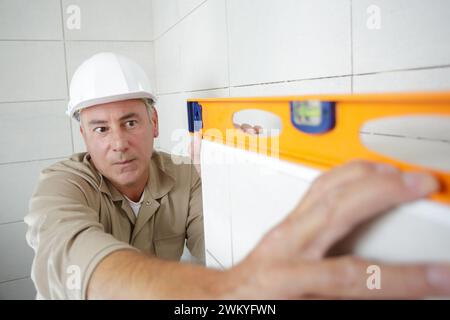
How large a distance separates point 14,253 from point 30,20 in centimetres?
145

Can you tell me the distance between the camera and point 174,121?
218cm

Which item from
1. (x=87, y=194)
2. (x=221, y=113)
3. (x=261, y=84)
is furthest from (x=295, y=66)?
(x=87, y=194)

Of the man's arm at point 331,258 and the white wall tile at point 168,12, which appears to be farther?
the white wall tile at point 168,12

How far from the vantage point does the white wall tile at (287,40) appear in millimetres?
822

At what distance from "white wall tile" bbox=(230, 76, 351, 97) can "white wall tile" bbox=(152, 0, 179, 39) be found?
1007 mm

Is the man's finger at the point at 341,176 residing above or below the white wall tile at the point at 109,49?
below

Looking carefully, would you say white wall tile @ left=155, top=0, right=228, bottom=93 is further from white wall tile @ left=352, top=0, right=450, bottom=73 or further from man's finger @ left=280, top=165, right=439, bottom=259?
man's finger @ left=280, top=165, right=439, bottom=259

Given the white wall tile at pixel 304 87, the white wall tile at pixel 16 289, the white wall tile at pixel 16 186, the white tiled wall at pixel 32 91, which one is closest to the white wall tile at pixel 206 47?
the white wall tile at pixel 304 87

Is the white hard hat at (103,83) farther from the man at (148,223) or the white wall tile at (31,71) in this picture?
the white wall tile at (31,71)

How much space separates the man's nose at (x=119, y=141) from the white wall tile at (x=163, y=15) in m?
0.93

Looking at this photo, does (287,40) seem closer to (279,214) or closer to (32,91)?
(279,214)

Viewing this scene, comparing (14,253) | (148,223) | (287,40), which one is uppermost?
(287,40)

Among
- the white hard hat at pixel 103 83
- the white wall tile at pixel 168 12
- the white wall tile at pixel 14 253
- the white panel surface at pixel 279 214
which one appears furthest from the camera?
the white wall tile at pixel 14 253

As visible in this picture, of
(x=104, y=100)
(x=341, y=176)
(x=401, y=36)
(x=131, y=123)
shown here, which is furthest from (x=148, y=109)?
(x=341, y=176)
